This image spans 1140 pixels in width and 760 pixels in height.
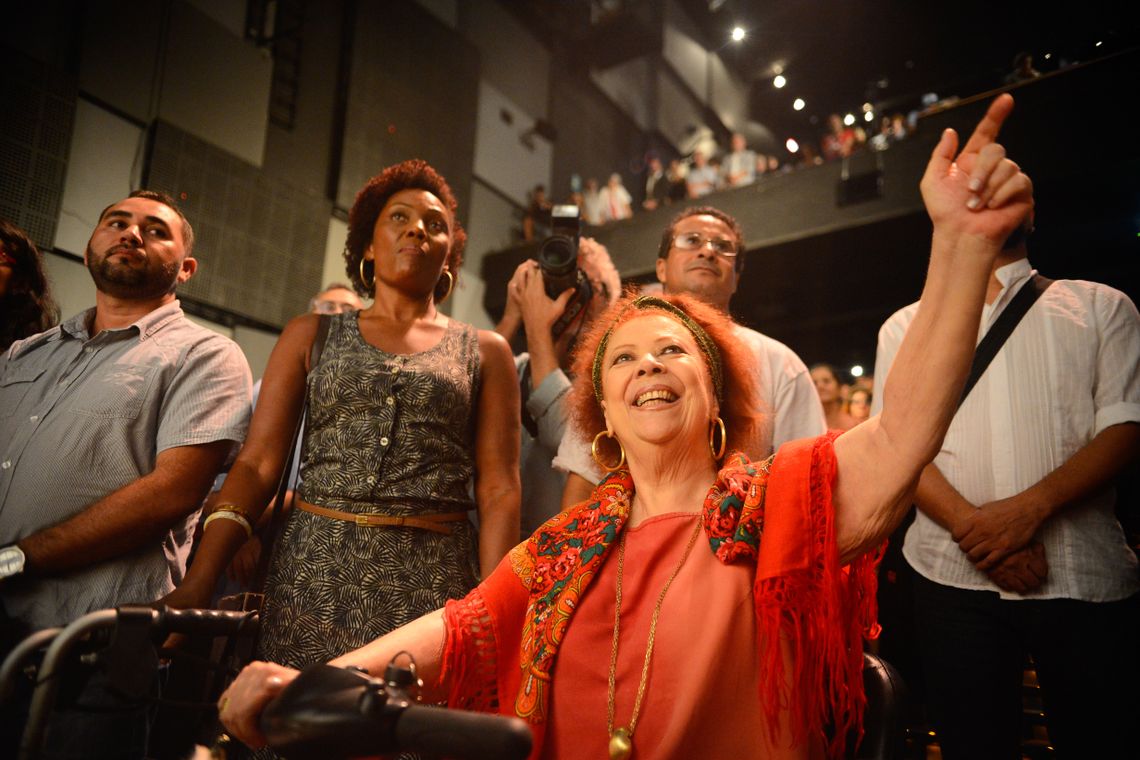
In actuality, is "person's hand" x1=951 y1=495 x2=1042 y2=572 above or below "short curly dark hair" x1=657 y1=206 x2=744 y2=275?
below

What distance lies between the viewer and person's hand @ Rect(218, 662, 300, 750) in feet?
3.32

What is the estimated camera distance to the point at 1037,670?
67.2 inches

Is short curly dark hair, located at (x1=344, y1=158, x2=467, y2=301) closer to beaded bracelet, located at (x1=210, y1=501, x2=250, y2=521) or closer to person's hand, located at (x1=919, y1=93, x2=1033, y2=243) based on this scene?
beaded bracelet, located at (x1=210, y1=501, x2=250, y2=521)

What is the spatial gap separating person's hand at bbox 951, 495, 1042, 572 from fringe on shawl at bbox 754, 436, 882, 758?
0.78m

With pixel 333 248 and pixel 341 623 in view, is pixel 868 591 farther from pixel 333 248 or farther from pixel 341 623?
pixel 333 248

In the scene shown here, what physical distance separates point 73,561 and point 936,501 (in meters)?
2.00

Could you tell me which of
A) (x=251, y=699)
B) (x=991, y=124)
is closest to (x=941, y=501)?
(x=991, y=124)

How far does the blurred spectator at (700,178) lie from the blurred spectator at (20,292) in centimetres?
651

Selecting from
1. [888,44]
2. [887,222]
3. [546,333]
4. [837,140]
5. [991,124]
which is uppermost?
[837,140]

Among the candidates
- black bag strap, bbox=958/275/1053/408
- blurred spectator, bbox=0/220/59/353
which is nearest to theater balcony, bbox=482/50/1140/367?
black bag strap, bbox=958/275/1053/408

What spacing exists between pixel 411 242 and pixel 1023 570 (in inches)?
64.8

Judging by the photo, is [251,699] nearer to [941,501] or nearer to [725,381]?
[725,381]

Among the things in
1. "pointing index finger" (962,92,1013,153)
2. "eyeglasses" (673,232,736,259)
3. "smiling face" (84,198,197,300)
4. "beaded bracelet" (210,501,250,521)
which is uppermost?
"eyeglasses" (673,232,736,259)

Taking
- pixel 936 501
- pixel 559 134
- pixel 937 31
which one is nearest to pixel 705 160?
pixel 559 134
